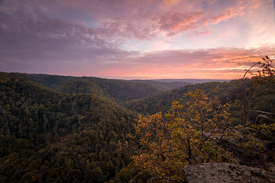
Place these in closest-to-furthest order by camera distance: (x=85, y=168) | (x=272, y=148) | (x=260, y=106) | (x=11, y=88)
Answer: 1. (x=272, y=148)
2. (x=260, y=106)
3. (x=85, y=168)
4. (x=11, y=88)

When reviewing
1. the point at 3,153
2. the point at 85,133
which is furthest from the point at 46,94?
the point at 85,133

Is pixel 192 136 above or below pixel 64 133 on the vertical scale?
above

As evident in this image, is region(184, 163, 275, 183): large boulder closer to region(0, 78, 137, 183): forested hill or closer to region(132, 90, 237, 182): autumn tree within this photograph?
region(132, 90, 237, 182): autumn tree

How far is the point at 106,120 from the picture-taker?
353ft

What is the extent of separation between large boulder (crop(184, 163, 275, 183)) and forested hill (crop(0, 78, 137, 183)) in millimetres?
78759

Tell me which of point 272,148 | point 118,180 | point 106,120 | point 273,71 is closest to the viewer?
point 273,71

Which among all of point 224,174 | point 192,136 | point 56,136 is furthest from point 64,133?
point 224,174

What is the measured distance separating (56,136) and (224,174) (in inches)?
6036

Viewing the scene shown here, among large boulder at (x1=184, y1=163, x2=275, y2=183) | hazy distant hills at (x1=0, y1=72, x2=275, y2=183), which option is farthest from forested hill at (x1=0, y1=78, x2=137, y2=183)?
large boulder at (x1=184, y1=163, x2=275, y2=183)

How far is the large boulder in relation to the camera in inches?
207

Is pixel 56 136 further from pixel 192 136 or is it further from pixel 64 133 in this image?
pixel 192 136

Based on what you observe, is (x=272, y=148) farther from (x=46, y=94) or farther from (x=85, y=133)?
(x=46, y=94)

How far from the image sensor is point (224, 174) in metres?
5.73

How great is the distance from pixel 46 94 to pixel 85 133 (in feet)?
377
